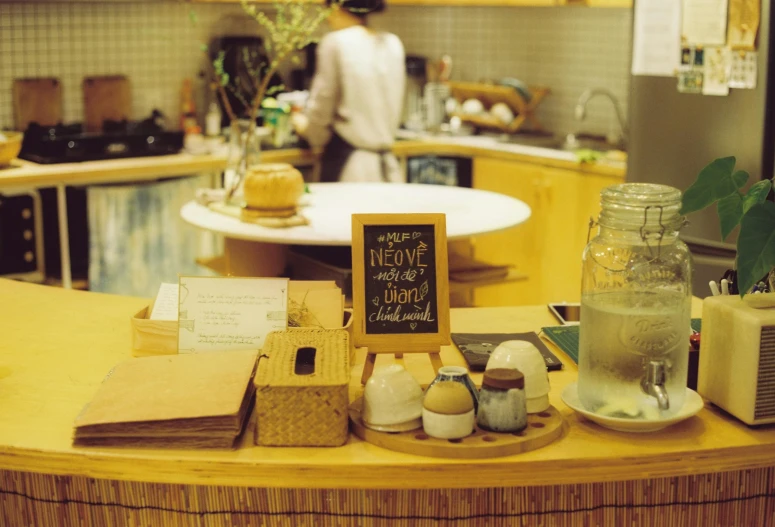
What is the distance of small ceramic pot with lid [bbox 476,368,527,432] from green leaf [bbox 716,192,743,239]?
434 mm

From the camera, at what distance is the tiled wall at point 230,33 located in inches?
198

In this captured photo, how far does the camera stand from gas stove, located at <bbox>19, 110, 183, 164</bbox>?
4602 mm

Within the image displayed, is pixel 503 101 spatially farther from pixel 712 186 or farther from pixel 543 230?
pixel 712 186

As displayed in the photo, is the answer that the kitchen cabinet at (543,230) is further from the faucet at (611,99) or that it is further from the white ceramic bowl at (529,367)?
the white ceramic bowl at (529,367)

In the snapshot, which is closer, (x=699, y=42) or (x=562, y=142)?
(x=699, y=42)

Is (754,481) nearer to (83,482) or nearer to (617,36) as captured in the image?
(83,482)

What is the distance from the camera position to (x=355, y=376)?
1860mm

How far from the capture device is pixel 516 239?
520 centimetres

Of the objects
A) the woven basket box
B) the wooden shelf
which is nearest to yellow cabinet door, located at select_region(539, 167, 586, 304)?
the wooden shelf

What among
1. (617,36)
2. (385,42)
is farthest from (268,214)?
(617,36)

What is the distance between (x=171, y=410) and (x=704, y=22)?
2.73 meters

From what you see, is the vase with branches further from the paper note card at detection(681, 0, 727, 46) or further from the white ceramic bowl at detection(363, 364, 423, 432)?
the white ceramic bowl at detection(363, 364, 423, 432)

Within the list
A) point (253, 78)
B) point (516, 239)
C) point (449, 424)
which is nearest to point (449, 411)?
point (449, 424)

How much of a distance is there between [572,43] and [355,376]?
4261 mm
